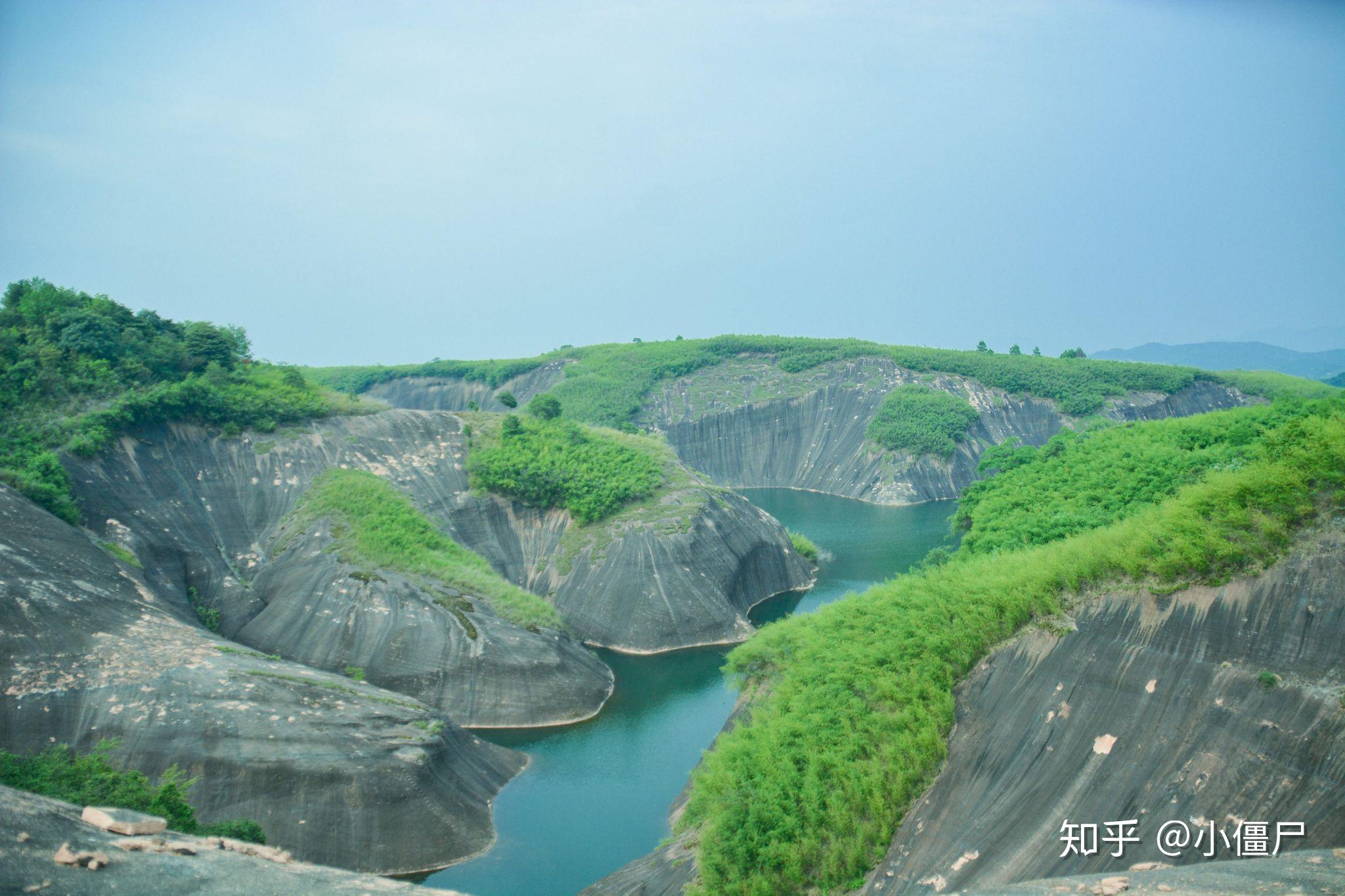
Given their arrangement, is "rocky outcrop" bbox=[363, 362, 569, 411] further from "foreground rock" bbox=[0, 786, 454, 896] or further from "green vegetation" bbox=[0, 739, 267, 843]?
"foreground rock" bbox=[0, 786, 454, 896]

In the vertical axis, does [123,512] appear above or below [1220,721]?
above

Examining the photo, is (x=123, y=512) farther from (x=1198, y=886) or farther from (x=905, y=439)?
(x=905, y=439)

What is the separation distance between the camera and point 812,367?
88.5 m

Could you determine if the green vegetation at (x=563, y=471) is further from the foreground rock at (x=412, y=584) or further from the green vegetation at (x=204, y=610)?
the green vegetation at (x=204, y=610)

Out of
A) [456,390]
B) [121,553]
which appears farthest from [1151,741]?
[456,390]

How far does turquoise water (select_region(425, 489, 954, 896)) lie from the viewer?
71.2ft

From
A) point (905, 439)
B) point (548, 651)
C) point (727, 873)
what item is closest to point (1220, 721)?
point (727, 873)

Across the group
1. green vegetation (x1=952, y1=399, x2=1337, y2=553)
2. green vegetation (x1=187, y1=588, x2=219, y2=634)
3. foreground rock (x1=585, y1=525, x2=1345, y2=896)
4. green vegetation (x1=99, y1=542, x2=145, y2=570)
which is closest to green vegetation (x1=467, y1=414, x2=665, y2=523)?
green vegetation (x1=187, y1=588, x2=219, y2=634)

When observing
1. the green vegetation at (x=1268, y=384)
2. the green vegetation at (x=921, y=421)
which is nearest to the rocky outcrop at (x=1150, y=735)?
the green vegetation at (x=921, y=421)

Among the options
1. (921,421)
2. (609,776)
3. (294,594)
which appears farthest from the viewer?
(921,421)

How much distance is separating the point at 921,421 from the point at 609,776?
56785 millimetres

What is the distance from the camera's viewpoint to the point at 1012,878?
13438 millimetres

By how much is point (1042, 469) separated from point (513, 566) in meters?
23.9

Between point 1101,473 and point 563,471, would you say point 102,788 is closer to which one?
point 1101,473
